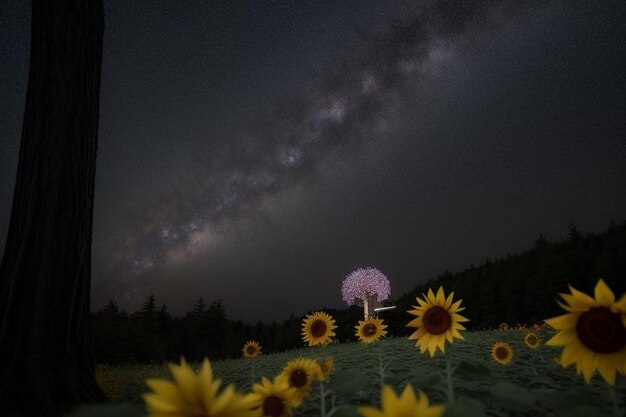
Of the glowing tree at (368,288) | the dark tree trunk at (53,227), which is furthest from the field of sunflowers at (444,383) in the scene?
the glowing tree at (368,288)

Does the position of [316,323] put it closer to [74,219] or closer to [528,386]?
[528,386]

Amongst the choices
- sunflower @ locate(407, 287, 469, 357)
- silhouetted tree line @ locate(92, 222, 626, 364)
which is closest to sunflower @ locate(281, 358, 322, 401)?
sunflower @ locate(407, 287, 469, 357)

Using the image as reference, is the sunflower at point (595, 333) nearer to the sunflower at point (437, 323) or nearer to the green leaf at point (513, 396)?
the green leaf at point (513, 396)

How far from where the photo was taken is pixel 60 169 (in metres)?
4.10

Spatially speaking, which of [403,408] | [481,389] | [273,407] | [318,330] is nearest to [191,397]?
[403,408]

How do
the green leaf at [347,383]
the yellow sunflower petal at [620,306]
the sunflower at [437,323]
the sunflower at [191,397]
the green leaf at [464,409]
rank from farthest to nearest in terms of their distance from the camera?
the sunflower at [437,323]
the green leaf at [347,383]
the yellow sunflower petal at [620,306]
the green leaf at [464,409]
the sunflower at [191,397]

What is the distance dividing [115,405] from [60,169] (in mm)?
3661

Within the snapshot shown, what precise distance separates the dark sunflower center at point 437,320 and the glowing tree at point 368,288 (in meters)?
14.8

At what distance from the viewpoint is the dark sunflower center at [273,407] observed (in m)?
1.64

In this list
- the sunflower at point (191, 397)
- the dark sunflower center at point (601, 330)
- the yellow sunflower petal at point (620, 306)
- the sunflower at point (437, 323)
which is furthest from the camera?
the sunflower at point (437, 323)

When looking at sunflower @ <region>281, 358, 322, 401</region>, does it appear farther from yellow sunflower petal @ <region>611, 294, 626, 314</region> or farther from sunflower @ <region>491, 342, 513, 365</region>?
sunflower @ <region>491, 342, 513, 365</region>

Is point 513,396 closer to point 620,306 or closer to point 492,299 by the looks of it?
point 620,306

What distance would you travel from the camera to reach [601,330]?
1.75 metres

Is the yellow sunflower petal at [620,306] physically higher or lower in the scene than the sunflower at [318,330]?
higher
